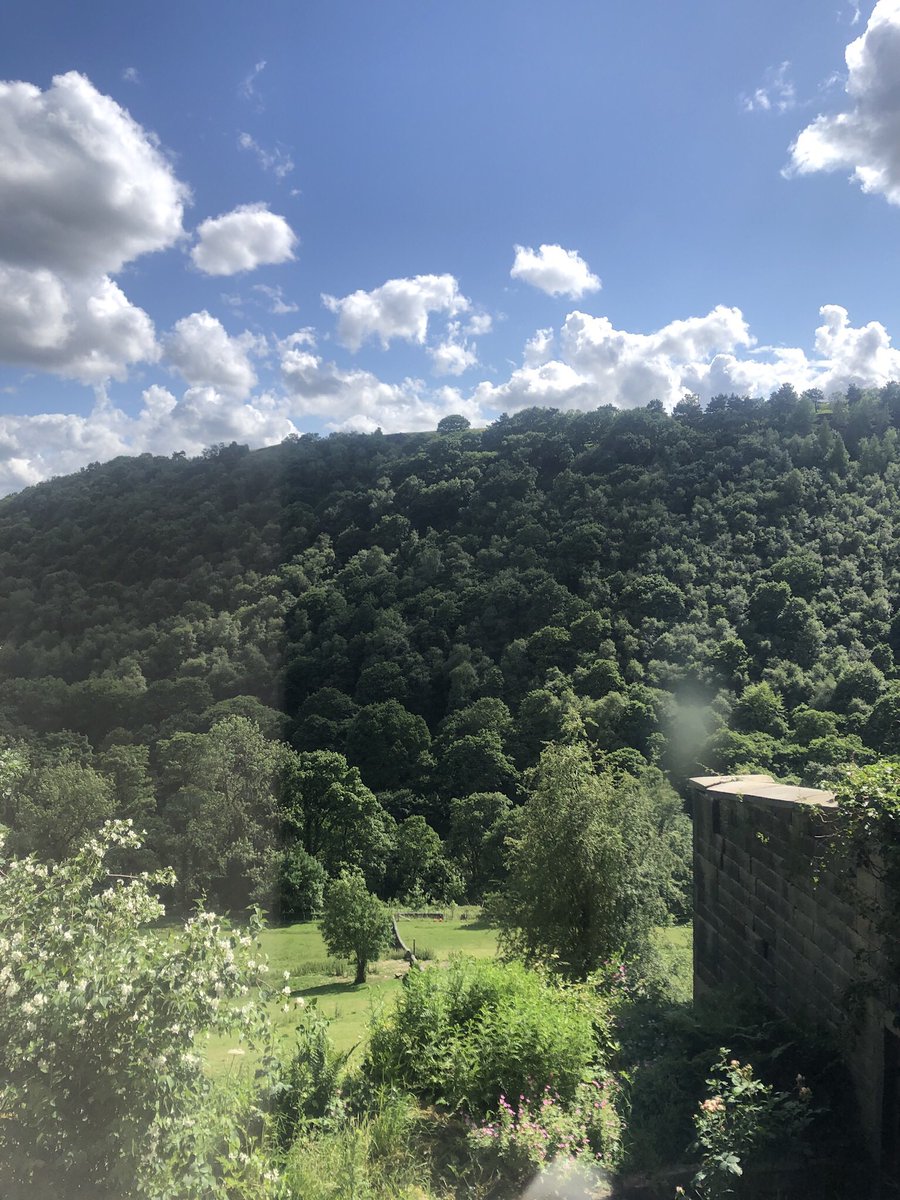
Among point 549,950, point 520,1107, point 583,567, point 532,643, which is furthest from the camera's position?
point 583,567

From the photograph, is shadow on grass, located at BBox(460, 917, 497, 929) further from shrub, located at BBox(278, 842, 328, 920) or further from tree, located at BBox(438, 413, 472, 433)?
tree, located at BBox(438, 413, 472, 433)

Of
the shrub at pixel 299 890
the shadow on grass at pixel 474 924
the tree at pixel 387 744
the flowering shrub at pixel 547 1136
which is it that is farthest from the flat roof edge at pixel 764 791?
the tree at pixel 387 744

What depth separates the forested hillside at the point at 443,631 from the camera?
34219mm

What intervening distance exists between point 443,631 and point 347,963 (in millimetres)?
32274

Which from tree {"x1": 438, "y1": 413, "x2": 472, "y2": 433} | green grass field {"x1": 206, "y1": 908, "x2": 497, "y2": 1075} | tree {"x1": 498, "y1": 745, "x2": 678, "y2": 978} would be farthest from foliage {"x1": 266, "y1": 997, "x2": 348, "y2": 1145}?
tree {"x1": 438, "y1": 413, "x2": 472, "y2": 433}

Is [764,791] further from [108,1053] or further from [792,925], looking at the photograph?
[108,1053]

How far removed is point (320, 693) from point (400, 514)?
65.2 ft

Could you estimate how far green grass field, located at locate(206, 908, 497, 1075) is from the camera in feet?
35.1

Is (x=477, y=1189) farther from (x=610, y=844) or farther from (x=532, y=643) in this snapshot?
(x=532, y=643)

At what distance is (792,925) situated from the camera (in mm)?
6301

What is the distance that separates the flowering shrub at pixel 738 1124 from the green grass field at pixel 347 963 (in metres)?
4.94

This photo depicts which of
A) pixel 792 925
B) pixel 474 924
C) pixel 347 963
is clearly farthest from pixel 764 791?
pixel 474 924

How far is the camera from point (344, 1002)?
43.8 ft

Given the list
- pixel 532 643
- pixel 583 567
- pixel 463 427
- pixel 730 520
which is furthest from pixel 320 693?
pixel 463 427
